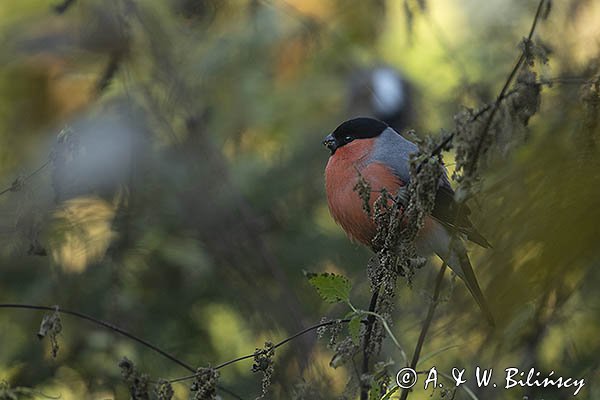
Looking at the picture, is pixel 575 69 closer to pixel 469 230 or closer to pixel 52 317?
pixel 469 230

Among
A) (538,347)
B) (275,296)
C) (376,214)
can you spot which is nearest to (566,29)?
(538,347)

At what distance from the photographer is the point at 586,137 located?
1.27 metres

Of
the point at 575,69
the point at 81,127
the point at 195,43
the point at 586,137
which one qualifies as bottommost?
the point at 586,137

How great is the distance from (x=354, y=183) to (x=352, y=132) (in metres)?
0.32

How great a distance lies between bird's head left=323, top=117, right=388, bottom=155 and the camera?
3.17 m

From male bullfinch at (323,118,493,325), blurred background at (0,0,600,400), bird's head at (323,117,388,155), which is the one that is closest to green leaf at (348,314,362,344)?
blurred background at (0,0,600,400)

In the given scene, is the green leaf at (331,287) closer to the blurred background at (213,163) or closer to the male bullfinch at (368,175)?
the blurred background at (213,163)

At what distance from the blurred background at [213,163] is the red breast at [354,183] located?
31 cm

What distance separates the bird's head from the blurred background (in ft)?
1.14

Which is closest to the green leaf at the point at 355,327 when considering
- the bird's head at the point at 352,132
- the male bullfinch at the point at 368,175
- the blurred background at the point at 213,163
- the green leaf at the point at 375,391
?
the green leaf at the point at 375,391

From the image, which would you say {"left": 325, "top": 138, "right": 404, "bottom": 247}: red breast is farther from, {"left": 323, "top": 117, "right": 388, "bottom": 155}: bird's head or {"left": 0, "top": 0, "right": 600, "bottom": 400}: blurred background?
{"left": 0, "top": 0, "right": 600, "bottom": 400}: blurred background

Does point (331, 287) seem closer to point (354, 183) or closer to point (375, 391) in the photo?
point (375, 391)

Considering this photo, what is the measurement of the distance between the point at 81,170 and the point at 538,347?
1.89m

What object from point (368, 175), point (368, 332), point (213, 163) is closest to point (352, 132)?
point (368, 175)
